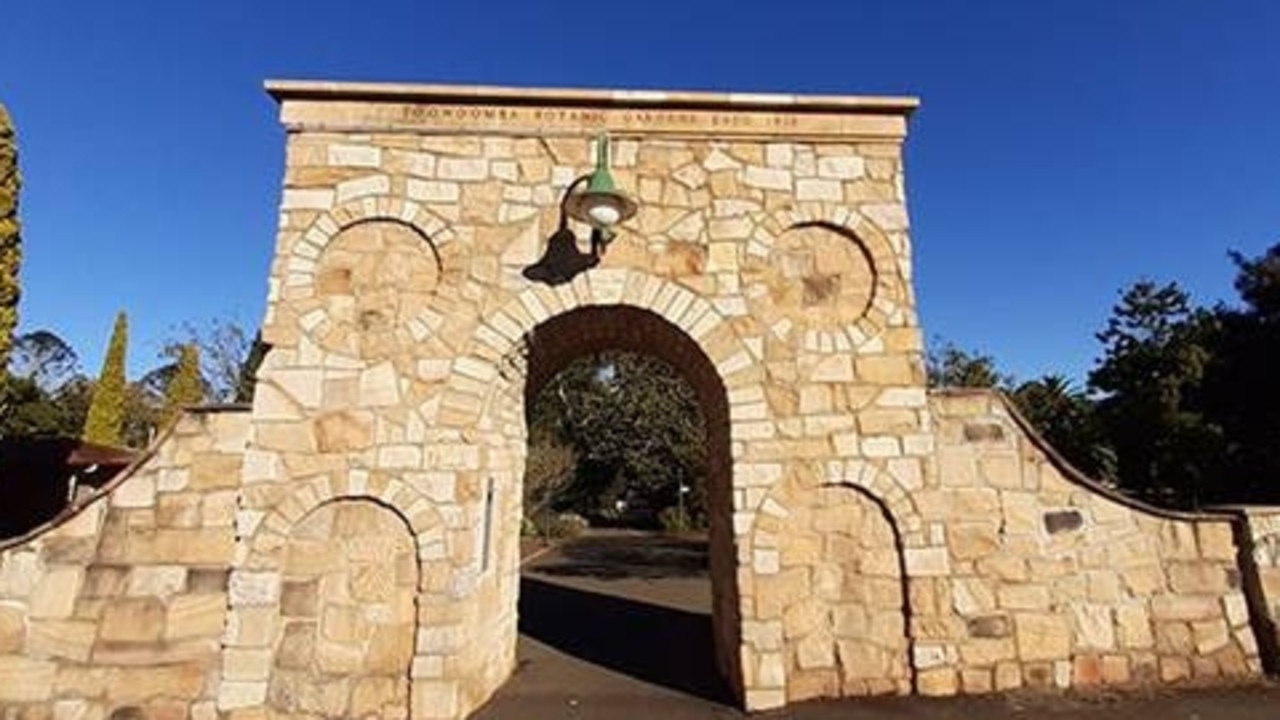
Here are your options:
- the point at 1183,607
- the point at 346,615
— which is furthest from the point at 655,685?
the point at 1183,607

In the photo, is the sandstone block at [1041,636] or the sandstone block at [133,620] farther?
the sandstone block at [1041,636]

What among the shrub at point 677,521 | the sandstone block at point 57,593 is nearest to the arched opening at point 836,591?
the sandstone block at point 57,593

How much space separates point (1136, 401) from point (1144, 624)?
1890 centimetres

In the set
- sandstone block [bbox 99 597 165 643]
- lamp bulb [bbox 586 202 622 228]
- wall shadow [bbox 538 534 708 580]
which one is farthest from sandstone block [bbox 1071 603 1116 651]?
wall shadow [bbox 538 534 708 580]

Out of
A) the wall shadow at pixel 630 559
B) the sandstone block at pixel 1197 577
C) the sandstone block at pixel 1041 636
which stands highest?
the sandstone block at pixel 1197 577

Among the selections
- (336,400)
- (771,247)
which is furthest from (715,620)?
(336,400)

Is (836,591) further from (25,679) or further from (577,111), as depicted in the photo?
(25,679)

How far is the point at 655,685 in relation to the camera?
6.16 meters

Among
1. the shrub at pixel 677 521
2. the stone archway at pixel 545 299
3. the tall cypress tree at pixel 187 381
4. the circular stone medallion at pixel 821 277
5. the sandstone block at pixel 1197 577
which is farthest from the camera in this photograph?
the tall cypress tree at pixel 187 381

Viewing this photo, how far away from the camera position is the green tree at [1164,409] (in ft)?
59.1

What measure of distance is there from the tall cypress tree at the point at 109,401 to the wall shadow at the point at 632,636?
72.8 ft

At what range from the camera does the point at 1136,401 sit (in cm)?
2125

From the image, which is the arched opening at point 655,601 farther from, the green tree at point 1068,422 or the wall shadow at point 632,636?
the green tree at point 1068,422

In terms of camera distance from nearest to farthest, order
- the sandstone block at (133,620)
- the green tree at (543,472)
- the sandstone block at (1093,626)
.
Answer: the sandstone block at (133,620) → the sandstone block at (1093,626) → the green tree at (543,472)
